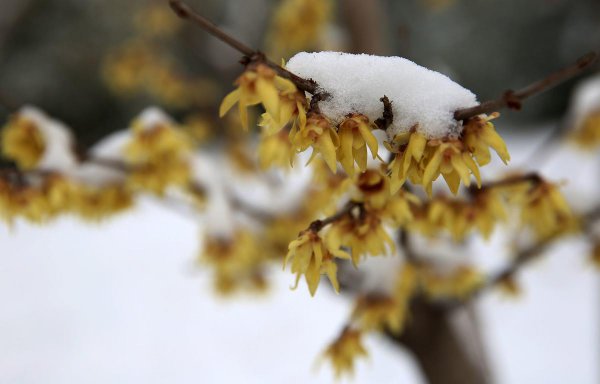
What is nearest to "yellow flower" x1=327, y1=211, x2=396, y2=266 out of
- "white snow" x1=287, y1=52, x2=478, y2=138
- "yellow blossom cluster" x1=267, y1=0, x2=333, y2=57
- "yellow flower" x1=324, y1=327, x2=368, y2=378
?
"white snow" x1=287, y1=52, x2=478, y2=138

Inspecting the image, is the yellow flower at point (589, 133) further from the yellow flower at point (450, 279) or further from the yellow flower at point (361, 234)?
the yellow flower at point (361, 234)

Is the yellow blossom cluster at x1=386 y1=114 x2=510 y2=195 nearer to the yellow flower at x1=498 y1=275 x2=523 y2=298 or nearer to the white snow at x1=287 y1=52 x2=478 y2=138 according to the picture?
the white snow at x1=287 y1=52 x2=478 y2=138

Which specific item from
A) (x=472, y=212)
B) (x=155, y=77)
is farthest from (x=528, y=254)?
(x=155, y=77)

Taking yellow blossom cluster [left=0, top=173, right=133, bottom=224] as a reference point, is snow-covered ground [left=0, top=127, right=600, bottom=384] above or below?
above

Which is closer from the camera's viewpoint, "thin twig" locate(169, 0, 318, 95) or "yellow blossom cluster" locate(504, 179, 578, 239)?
"thin twig" locate(169, 0, 318, 95)

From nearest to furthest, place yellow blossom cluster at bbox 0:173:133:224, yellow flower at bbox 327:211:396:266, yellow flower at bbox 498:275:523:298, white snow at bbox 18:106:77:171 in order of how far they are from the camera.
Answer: yellow flower at bbox 327:211:396:266, yellow blossom cluster at bbox 0:173:133:224, white snow at bbox 18:106:77:171, yellow flower at bbox 498:275:523:298

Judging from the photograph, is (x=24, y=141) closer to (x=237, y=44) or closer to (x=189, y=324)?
(x=237, y=44)
